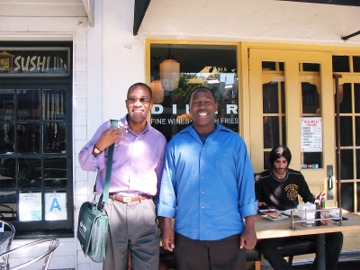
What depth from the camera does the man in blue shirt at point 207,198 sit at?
2520 mm

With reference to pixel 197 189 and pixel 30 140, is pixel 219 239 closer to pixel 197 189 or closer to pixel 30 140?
pixel 197 189

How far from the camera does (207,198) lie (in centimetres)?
251

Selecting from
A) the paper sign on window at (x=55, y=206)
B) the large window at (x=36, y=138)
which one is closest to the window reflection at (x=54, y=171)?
the large window at (x=36, y=138)

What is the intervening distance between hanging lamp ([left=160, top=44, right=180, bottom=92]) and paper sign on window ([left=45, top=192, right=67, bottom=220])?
5.75 ft

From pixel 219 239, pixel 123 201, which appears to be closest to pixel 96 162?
pixel 123 201

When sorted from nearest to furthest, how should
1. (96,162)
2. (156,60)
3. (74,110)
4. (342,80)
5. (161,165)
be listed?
1. (96,162)
2. (161,165)
3. (74,110)
4. (156,60)
5. (342,80)

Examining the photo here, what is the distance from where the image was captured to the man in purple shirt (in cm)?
251

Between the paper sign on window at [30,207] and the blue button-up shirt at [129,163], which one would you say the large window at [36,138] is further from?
the blue button-up shirt at [129,163]

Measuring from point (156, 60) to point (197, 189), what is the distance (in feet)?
7.43

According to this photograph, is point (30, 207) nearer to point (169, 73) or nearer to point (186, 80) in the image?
point (169, 73)

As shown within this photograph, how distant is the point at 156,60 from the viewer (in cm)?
438

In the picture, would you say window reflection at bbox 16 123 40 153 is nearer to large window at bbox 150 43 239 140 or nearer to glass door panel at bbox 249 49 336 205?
large window at bbox 150 43 239 140

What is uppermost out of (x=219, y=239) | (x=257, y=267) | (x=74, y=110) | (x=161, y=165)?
(x=74, y=110)

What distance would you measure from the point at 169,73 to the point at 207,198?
2284 mm
